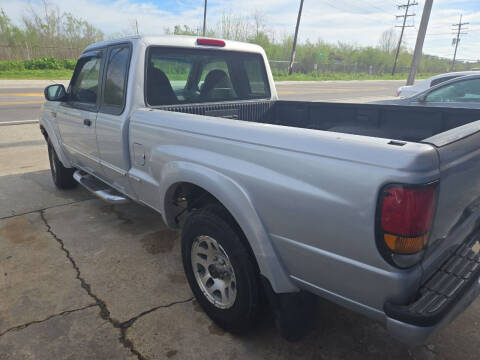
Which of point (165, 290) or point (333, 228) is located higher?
point (333, 228)

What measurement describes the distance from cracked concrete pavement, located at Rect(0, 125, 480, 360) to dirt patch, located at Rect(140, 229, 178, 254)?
0.03ft

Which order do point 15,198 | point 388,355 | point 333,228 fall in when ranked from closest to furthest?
point 333,228 → point 388,355 → point 15,198

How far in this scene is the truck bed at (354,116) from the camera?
2752 millimetres

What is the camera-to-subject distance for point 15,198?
466 cm

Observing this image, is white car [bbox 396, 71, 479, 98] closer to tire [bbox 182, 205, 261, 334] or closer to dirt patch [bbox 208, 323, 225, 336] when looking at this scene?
tire [bbox 182, 205, 261, 334]

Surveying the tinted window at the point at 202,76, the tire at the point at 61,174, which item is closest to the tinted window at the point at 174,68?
the tinted window at the point at 202,76

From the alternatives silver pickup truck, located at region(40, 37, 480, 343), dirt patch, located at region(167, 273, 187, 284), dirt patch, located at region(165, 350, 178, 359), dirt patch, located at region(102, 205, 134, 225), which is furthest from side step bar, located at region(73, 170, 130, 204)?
dirt patch, located at region(165, 350, 178, 359)

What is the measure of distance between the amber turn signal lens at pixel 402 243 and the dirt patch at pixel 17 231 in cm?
348

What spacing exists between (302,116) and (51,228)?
293cm

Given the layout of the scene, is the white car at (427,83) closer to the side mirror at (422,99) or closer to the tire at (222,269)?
the side mirror at (422,99)

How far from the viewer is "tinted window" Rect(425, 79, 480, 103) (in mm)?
5660

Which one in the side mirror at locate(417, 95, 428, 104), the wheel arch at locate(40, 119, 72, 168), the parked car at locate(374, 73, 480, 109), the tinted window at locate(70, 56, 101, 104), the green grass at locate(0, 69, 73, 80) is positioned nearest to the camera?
the tinted window at locate(70, 56, 101, 104)

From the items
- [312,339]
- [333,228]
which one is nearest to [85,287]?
[312,339]

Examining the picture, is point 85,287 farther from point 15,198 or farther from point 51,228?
point 15,198
